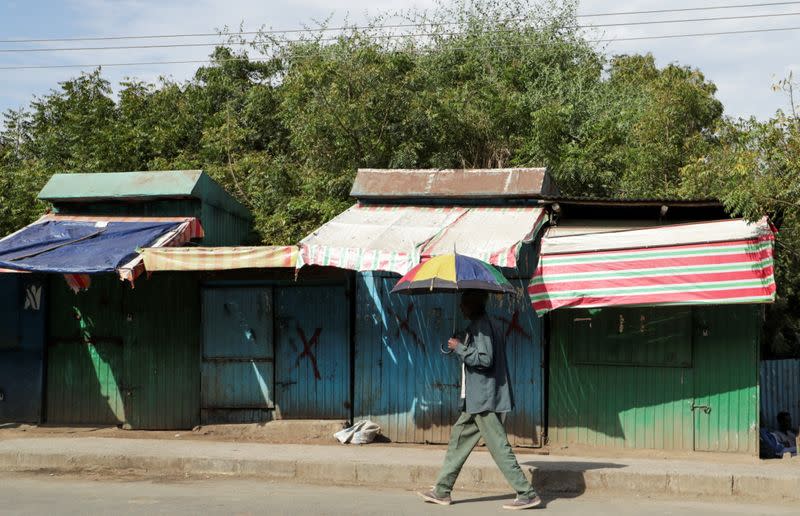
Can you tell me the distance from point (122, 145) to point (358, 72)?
644 cm

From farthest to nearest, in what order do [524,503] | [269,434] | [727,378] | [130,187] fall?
1. [130,187]
2. [269,434]
3. [727,378]
4. [524,503]

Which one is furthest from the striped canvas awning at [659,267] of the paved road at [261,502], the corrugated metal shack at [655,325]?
the paved road at [261,502]

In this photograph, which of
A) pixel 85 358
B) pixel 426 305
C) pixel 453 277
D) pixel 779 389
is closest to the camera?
pixel 453 277

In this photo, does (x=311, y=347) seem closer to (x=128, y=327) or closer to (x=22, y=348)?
(x=128, y=327)

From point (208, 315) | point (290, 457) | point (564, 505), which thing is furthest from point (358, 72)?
point (564, 505)

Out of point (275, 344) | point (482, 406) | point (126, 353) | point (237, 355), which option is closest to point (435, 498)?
point (482, 406)

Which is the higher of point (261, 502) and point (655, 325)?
point (655, 325)

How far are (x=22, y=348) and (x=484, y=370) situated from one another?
7243 millimetres

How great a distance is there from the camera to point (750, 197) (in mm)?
8789

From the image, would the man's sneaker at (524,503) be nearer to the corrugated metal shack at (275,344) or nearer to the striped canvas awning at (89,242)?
the corrugated metal shack at (275,344)

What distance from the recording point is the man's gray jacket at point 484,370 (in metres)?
7.12

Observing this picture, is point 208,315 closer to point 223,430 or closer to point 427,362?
point 223,430

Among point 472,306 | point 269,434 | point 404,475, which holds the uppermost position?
point 472,306

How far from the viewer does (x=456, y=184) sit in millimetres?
10633
